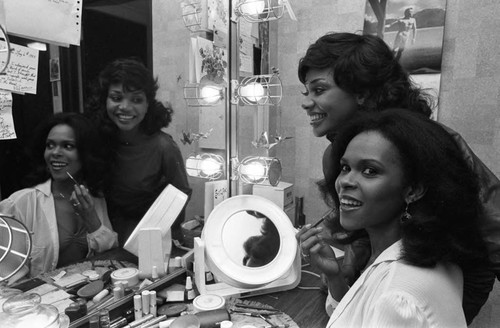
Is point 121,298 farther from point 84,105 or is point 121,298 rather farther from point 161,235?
point 84,105

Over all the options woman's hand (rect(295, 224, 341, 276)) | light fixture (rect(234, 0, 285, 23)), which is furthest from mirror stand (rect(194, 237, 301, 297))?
light fixture (rect(234, 0, 285, 23))

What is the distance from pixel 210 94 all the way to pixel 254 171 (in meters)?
0.36

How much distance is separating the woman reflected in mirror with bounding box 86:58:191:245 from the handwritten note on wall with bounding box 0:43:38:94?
17cm

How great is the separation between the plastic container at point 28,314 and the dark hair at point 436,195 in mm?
822

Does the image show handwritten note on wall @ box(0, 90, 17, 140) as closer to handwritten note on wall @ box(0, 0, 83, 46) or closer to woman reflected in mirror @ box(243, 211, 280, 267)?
handwritten note on wall @ box(0, 0, 83, 46)

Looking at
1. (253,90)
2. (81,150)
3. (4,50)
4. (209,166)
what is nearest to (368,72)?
(253,90)

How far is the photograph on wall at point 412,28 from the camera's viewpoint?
1585 millimetres

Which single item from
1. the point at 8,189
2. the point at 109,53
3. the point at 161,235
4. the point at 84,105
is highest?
the point at 109,53

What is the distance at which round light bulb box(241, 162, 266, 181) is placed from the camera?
4.58 feet

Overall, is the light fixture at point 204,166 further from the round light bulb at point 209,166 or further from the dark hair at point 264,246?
the dark hair at point 264,246

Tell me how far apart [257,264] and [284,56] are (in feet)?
4.17

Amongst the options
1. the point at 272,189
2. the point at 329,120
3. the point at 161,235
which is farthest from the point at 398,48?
the point at 161,235

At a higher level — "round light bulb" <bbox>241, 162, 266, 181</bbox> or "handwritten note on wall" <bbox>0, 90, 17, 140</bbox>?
"handwritten note on wall" <bbox>0, 90, 17, 140</bbox>

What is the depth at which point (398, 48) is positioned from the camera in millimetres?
1685
